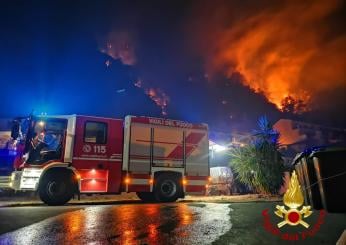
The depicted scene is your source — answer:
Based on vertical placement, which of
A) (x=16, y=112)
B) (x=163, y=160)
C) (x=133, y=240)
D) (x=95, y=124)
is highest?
(x=16, y=112)

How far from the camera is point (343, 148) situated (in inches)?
243

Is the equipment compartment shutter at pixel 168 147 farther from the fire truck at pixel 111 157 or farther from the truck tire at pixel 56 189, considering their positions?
the truck tire at pixel 56 189

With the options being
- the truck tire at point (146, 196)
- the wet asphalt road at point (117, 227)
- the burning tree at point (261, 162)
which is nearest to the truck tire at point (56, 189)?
the wet asphalt road at point (117, 227)

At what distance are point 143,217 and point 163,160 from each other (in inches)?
216

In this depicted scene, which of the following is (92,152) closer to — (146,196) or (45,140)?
(45,140)

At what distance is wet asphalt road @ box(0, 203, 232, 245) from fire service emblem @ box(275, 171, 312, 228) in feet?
4.20

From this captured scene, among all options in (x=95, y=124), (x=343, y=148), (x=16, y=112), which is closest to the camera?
(x=343, y=148)

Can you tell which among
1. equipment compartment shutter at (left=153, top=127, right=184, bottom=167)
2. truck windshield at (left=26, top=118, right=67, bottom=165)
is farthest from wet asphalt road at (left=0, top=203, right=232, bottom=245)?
equipment compartment shutter at (left=153, top=127, right=184, bottom=167)

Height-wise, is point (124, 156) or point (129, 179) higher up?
point (124, 156)

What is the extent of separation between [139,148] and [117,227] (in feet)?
21.0

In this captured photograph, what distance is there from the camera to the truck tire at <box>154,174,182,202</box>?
41.9ft

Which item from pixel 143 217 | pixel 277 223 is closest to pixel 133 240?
pixel 143 217

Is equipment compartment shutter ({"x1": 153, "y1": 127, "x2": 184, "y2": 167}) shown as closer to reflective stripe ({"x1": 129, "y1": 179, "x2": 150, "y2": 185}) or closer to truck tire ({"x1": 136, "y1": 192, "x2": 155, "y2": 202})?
reflective stripe ({"x1": 129, "y1": 179, "x2": 150, "y2": 185})

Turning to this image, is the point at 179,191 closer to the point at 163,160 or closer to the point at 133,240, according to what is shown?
the point at 163,160
